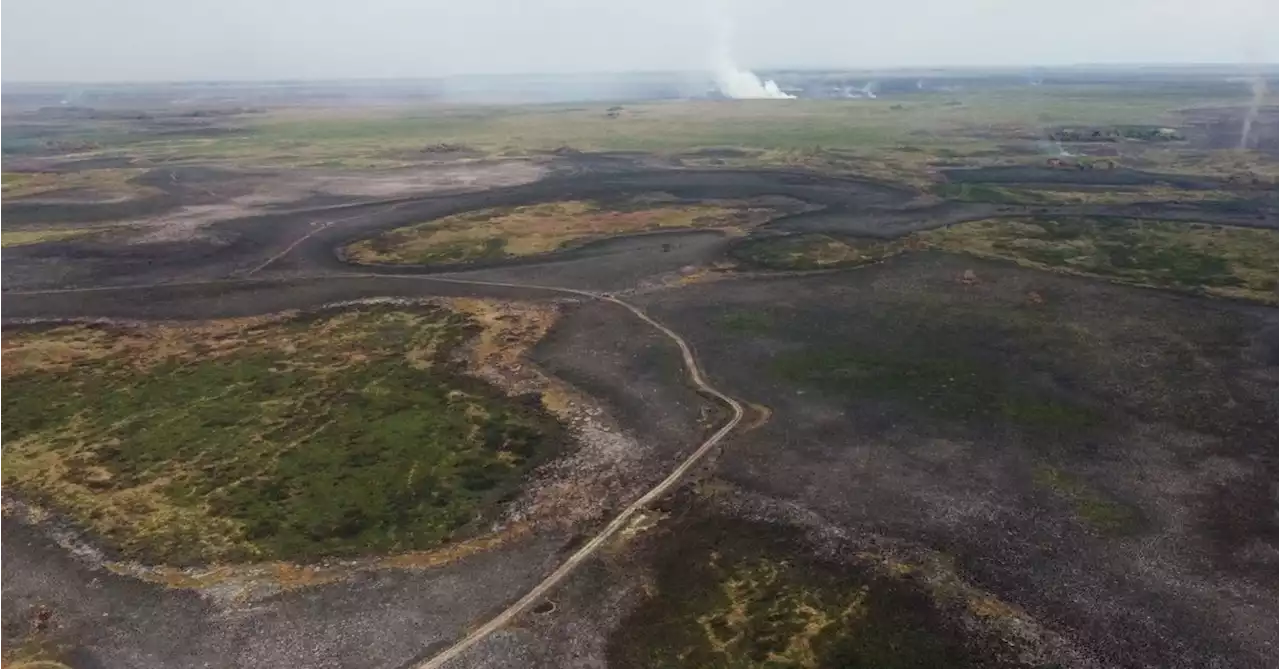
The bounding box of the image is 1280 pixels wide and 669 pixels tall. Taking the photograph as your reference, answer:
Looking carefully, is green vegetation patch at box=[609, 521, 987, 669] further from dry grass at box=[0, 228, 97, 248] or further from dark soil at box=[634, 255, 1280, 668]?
dry grass at box=[0, 228, 97, 248]

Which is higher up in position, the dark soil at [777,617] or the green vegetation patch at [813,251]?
the green vegetation patch at [813,251]

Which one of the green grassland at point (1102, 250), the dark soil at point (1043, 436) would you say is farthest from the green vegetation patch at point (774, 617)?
the green grassland at point (1102, 250)

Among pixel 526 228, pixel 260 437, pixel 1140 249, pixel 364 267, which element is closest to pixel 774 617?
pixel 260 437

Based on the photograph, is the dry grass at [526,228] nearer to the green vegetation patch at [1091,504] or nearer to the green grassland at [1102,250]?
the green grassland at [1102,250]

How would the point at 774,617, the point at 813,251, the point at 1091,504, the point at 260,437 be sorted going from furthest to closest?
the point at 813,251, the point at 260,437, the point at 1091,504, the point at 774,617

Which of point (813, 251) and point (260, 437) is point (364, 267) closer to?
point (260, 437)

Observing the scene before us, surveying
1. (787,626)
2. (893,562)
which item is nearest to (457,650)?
(787,626)
